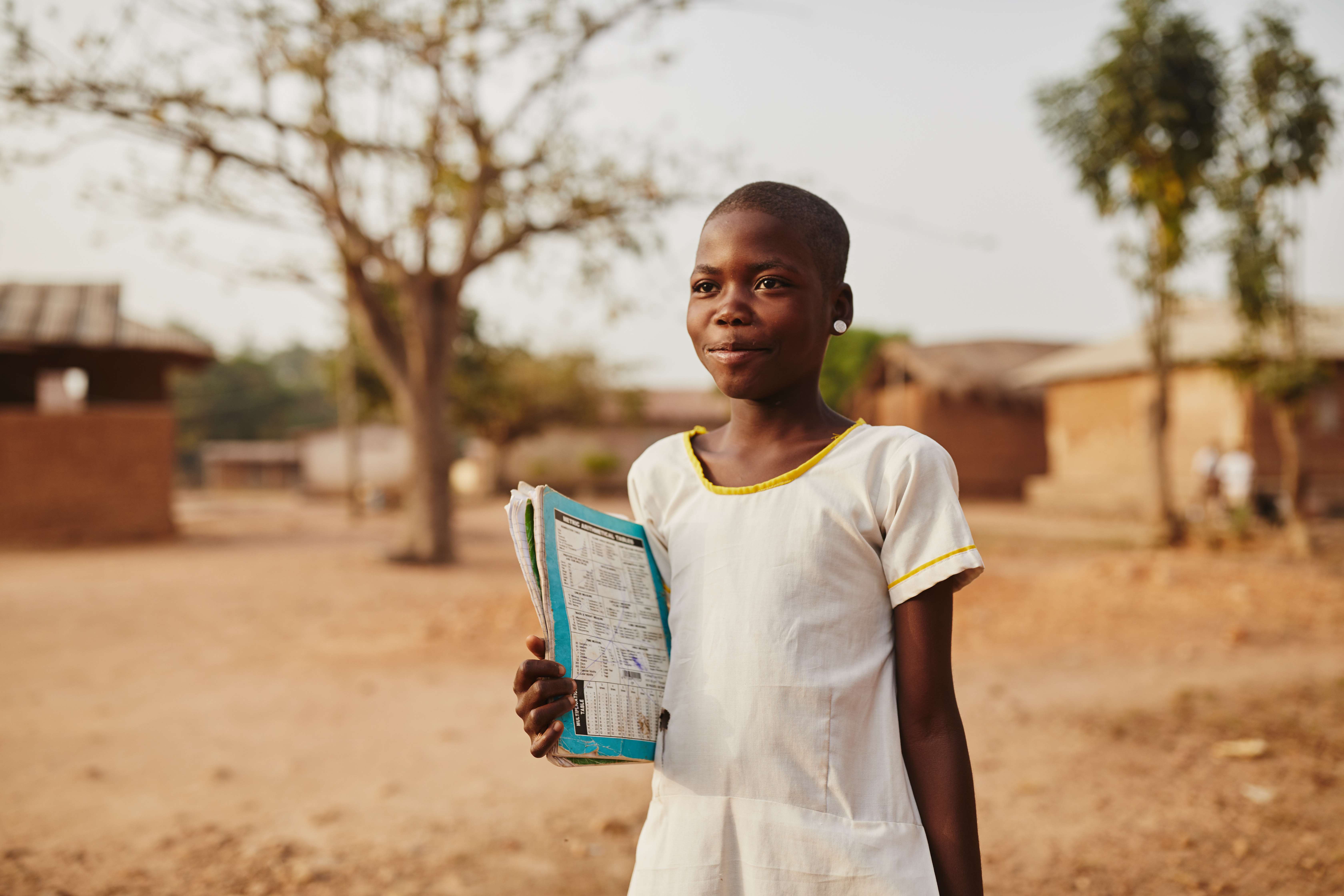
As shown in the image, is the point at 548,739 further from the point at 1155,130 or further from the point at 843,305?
the point at 1155,130

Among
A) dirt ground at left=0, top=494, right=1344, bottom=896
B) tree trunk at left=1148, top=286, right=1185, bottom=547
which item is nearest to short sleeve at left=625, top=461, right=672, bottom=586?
dirt ground at left=0, top=494, right=1344, bottom=896

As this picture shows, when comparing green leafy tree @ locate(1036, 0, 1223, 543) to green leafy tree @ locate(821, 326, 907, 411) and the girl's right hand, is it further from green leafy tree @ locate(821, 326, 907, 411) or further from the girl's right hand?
green leafy tree @ locate(821, 326, 907, 411)

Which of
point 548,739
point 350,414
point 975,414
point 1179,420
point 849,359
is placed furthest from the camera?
point 849,359

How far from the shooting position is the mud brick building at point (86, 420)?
13.5 m

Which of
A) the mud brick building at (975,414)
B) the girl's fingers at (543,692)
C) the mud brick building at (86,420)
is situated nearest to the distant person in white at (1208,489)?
the mud brick building at (975,414)

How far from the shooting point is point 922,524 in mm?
1141

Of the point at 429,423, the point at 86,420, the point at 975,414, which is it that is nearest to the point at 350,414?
the point at 86,420

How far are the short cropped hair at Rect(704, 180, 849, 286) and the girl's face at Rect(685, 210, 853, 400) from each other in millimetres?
12

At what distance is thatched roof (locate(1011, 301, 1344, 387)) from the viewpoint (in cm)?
1582

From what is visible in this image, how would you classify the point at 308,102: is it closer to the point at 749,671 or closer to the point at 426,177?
the point at 426,177

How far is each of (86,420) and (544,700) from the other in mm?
15407

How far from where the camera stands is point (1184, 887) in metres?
2.92

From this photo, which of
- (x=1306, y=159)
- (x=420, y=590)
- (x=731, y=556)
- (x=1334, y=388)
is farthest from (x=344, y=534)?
(x=1334, y=388)

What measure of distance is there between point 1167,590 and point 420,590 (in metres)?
7.07
